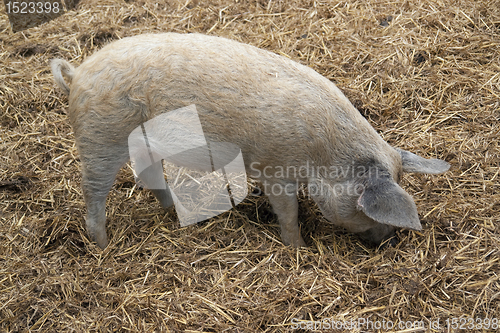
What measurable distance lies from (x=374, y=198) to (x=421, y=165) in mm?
618

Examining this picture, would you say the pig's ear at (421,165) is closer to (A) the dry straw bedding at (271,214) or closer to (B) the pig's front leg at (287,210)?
(A) the dry straw bedding at (271,214)

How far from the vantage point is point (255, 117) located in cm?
331

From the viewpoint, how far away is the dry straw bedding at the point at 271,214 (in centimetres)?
335

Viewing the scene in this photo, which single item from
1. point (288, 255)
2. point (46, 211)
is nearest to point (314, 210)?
point (288, 255)

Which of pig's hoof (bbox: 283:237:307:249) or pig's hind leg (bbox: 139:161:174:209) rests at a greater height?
pig's hind leg (bbox: 139:161:174:209)

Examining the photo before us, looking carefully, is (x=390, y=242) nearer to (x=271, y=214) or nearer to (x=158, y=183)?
(x=271, y=214)

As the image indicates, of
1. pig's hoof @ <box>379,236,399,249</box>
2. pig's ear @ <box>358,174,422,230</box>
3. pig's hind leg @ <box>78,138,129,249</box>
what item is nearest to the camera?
pig's ear @ <box>358,174,422,230</box>

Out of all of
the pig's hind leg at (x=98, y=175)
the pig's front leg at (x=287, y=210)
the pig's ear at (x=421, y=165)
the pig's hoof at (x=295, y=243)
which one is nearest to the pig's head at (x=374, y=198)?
the pig's ear at (x=421, y=165)

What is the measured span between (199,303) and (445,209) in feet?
7.04

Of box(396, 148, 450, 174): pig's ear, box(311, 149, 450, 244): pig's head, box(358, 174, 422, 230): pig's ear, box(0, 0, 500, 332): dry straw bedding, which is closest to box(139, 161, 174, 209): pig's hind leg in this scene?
box(0, 0, 500, 332): dry straw bedding

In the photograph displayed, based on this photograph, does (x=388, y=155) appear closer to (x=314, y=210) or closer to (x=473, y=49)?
(x=314, y=210)

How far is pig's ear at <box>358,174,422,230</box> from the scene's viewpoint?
10.4 ft

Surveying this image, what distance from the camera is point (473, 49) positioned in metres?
5.17

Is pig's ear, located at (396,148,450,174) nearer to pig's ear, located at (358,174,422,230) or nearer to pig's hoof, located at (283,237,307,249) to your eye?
pig's ear, located at (358,174,422,230)
